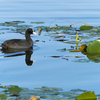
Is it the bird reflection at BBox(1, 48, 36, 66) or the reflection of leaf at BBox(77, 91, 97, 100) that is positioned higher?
the bird reflection at BBox(1, 48, 36, 66)

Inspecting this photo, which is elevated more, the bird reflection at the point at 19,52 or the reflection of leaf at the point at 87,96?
the bird reflection at the point at 19,52

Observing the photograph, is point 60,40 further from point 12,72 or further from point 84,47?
point 12,72

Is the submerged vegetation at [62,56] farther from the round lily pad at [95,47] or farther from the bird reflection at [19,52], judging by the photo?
the bird reflection at [19,52]

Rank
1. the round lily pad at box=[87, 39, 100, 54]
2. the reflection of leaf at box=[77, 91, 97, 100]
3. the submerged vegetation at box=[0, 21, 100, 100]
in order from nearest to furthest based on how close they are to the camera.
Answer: the reflection of leaf at box=[77, 91, 97, 100] < the submerged vegetation at box=[0, 21, 100, 100] < the round lily pad at box=[87, 39, 100, 54]

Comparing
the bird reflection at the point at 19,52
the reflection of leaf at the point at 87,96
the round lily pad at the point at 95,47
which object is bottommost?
the reflection of leaf at the point at 87,96

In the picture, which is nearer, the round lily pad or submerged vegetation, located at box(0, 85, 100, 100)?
submerged vegetation, located at box(0, 85, 100, 100)

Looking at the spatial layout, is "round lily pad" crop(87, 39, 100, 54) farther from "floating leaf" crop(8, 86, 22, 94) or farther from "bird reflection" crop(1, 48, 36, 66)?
"floating leaf" crop(8, 86, 22, 94)

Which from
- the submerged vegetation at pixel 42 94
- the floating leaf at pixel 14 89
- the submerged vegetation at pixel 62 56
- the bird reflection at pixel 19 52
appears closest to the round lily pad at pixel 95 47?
the submerged vegetation at pixel 62 56

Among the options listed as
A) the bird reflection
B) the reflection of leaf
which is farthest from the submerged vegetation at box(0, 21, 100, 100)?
the bird reflection

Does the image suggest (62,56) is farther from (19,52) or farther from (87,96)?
(87,96)

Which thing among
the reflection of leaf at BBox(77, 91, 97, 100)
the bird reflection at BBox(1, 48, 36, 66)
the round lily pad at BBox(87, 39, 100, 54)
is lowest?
the reflection of leaf at BBox(77, 91, 97, 100)

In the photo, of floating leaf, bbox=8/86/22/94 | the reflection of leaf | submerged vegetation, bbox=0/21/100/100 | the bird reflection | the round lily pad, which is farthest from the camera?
the bird reflection

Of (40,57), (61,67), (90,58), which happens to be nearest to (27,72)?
(61,67)

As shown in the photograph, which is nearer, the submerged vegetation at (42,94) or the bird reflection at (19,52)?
the submerged vegetation at (42,94)
